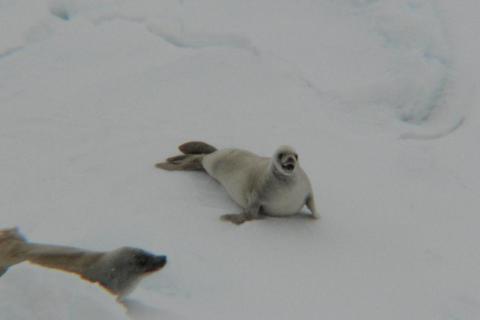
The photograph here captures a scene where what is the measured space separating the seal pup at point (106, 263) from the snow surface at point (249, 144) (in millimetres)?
141

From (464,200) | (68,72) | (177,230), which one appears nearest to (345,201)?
(464,200)

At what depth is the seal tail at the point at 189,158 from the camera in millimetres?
4328

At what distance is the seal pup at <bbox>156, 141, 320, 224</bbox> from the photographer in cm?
366

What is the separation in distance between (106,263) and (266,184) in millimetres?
1264

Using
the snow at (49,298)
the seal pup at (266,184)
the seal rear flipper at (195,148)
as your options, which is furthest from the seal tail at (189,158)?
the snow at (49,298)

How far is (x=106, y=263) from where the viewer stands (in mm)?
2740

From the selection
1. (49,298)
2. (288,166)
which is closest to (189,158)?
(288,166)

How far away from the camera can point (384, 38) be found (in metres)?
5.82

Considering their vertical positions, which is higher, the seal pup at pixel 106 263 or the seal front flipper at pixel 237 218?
the seal pup at pixel 106 263

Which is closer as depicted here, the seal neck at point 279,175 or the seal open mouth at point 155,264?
the seal open mouth at point 155,264

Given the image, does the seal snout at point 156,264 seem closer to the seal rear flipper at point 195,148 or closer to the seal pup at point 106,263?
the seal pup at point 106,263

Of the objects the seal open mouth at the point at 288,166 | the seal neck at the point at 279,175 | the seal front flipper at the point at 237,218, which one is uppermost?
the seal open mouth at the point at 288,166

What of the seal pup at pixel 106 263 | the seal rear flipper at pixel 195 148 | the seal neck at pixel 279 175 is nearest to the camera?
the seal pup at pixel 106 263

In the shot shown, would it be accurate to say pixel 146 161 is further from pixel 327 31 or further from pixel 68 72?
pixel 327 31
